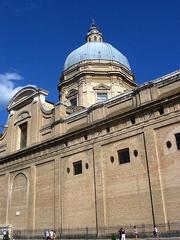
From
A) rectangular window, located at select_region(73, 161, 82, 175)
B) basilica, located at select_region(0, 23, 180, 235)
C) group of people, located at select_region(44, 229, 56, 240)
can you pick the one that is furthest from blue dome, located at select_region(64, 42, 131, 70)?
group of people, located at select_region(44, 229, 56, 240)

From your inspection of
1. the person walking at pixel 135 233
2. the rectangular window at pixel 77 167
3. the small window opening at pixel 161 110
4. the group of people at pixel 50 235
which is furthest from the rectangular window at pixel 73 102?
the person walking at pixel 135 233

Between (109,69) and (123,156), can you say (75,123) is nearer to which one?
(123,156)

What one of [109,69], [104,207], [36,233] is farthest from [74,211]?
[109,69]

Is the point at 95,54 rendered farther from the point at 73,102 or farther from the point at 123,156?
the point at 123,156

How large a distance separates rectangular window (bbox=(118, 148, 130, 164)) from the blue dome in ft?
70.7

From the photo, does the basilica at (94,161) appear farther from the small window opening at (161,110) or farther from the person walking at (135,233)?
the person walking at (135,233)

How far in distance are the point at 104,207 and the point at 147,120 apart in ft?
22.3

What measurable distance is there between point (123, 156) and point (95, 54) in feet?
74.8

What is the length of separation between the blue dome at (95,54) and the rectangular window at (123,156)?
21.6 m

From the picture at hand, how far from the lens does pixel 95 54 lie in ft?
141

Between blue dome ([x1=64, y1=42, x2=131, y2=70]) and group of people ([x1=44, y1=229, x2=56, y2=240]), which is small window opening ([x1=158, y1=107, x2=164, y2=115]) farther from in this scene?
blue dome ([x1=64, y1=42, x2=131, y2=70])

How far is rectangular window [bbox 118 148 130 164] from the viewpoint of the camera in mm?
23047

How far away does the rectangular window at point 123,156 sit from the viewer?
23.0 meters

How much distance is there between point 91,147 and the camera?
83.4 feet
